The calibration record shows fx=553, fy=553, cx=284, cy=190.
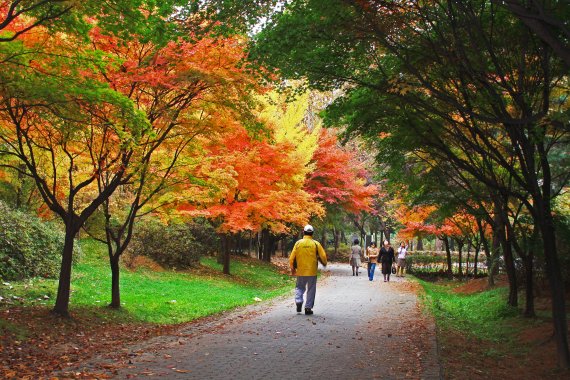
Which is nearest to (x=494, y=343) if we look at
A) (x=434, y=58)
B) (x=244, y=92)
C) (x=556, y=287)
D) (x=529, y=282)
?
(x=529, y=282)

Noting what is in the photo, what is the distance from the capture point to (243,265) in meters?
28.1

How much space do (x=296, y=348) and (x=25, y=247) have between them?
900cm

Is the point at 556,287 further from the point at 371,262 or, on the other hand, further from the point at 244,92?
the point at 371,262

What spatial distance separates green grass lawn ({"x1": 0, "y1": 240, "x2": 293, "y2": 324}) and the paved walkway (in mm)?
1809

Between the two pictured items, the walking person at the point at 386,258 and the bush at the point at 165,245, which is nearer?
the bush at the point at 165,245

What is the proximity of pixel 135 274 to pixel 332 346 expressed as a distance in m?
12.0

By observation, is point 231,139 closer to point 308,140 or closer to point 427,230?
point 308,140

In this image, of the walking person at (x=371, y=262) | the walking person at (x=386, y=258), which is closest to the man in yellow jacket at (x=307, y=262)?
the walking person at (x=371, y=262)

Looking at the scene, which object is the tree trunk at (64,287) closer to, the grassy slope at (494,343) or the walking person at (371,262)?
the grassy slope at (494,343)

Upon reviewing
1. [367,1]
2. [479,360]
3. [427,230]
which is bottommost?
[479,360]

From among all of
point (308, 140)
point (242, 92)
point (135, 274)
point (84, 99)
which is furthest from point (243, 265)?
point (84, 99)

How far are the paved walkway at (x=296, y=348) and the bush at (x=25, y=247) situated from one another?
5586 mm

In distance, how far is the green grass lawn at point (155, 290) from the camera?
483 inches

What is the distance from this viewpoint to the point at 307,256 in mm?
11664
